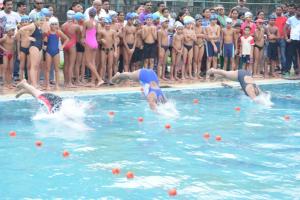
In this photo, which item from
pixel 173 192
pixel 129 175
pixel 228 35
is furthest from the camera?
pixel 228 35

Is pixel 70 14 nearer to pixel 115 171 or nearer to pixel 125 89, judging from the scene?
pixel 125 89

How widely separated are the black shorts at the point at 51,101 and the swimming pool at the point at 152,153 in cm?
23

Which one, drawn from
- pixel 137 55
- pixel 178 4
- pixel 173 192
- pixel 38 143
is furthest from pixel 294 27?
pixel 173 192

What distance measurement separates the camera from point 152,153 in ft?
29.8

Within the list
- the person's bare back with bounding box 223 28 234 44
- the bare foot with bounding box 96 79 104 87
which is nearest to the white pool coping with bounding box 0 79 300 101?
the bare foot with bounding box 96 79 104 87

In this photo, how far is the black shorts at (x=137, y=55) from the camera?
53.1 feet

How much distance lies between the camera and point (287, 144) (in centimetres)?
992

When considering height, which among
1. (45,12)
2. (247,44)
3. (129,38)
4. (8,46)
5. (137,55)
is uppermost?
(45,12)

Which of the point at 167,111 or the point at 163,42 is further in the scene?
the point at 163,42

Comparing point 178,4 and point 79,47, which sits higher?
point 178,4

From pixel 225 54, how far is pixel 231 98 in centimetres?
304

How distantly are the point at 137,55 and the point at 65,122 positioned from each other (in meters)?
5.32

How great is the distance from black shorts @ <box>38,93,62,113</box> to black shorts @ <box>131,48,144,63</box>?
509 cm

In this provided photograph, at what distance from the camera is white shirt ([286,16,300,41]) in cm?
1819
